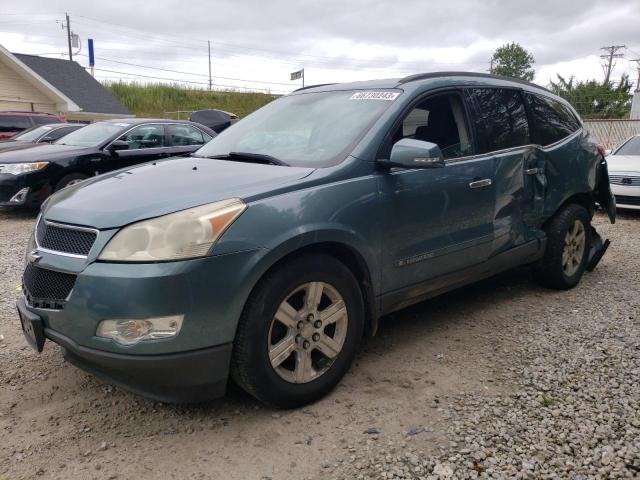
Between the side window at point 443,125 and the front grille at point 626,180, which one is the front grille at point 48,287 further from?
the front grille at point 626,180

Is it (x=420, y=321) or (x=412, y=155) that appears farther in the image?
(x=420, y=321)

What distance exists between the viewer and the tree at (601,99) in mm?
44906

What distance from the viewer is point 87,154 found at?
8.26 metres

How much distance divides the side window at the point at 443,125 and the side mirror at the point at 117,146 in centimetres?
606

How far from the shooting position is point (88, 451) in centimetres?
251

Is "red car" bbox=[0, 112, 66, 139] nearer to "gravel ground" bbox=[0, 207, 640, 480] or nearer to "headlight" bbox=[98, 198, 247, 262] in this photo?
"gravel ground" bbox=[0, 207, 640, 480]

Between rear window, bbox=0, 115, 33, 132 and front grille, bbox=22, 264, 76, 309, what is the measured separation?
14.2 m

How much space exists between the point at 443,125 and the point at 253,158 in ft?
4.50

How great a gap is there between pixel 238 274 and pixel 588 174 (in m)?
3.82

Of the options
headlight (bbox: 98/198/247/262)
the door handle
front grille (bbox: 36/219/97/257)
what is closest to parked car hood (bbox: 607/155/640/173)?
the door handle

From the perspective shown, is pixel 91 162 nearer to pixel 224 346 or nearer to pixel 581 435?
pixel 224 346

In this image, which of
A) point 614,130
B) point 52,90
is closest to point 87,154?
point 52,90

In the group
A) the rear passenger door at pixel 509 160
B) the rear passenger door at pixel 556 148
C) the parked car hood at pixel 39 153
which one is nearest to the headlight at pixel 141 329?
the rear passenger door at pixel 509 160

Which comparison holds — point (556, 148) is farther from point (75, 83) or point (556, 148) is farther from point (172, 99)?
point (172, 99)
